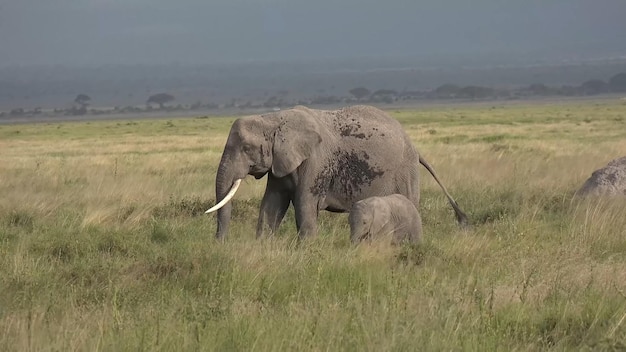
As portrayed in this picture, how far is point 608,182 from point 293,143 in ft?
16.1

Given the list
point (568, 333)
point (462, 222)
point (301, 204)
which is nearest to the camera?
point (568, 333)

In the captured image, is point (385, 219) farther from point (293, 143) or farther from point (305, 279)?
point (305, 279)

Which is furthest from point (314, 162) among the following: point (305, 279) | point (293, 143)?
point (305, 279)

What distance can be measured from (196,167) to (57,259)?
13283 millimetres

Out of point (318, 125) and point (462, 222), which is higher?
point (318, 125)

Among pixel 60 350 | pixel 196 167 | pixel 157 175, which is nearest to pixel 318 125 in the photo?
pixel 60 350

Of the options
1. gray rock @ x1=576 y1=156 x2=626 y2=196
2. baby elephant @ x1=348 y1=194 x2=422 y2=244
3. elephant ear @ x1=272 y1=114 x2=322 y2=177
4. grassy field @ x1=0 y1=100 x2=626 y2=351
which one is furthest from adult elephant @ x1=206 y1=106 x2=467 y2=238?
gray rock @ x1=576 y1=156 x2=626 y2=196

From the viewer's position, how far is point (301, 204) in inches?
424

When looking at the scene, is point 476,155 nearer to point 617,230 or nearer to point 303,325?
point 617,230

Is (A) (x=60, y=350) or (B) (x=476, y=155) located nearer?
(A) (x=60, y=350)

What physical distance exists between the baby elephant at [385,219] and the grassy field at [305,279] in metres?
A: 0.36

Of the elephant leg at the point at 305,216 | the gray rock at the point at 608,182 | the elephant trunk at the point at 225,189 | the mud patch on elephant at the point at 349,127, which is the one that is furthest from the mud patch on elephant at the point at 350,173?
the gray rock at the point at 608,182

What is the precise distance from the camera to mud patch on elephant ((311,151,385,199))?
11.3m

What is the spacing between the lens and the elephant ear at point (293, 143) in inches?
419
